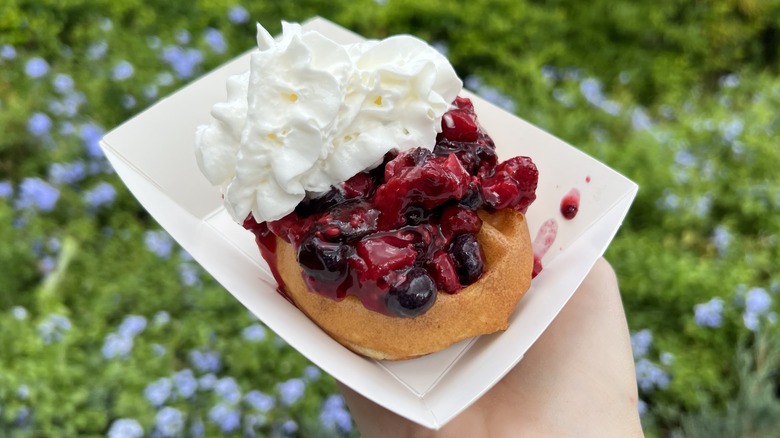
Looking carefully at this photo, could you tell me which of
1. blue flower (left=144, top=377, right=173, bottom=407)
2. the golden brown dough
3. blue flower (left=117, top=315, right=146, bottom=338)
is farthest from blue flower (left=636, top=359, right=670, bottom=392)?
blue flower (left=117, top=315, right=146, bottom=338)

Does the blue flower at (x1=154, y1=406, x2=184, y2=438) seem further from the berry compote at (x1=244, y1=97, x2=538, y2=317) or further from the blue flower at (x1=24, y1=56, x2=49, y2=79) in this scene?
the blue flower at (x1=24, y1=56, x2=49, y2=79)

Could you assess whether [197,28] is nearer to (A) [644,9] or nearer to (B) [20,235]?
(B) [20,235]

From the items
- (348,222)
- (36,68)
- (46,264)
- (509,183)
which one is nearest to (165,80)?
(36,68)

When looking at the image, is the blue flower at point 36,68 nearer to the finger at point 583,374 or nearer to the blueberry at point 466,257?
the blueberry at point 466,257

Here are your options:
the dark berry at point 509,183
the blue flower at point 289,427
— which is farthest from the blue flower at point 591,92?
the blue flower at point 289,427

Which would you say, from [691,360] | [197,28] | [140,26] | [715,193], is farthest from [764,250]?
[140,26]
